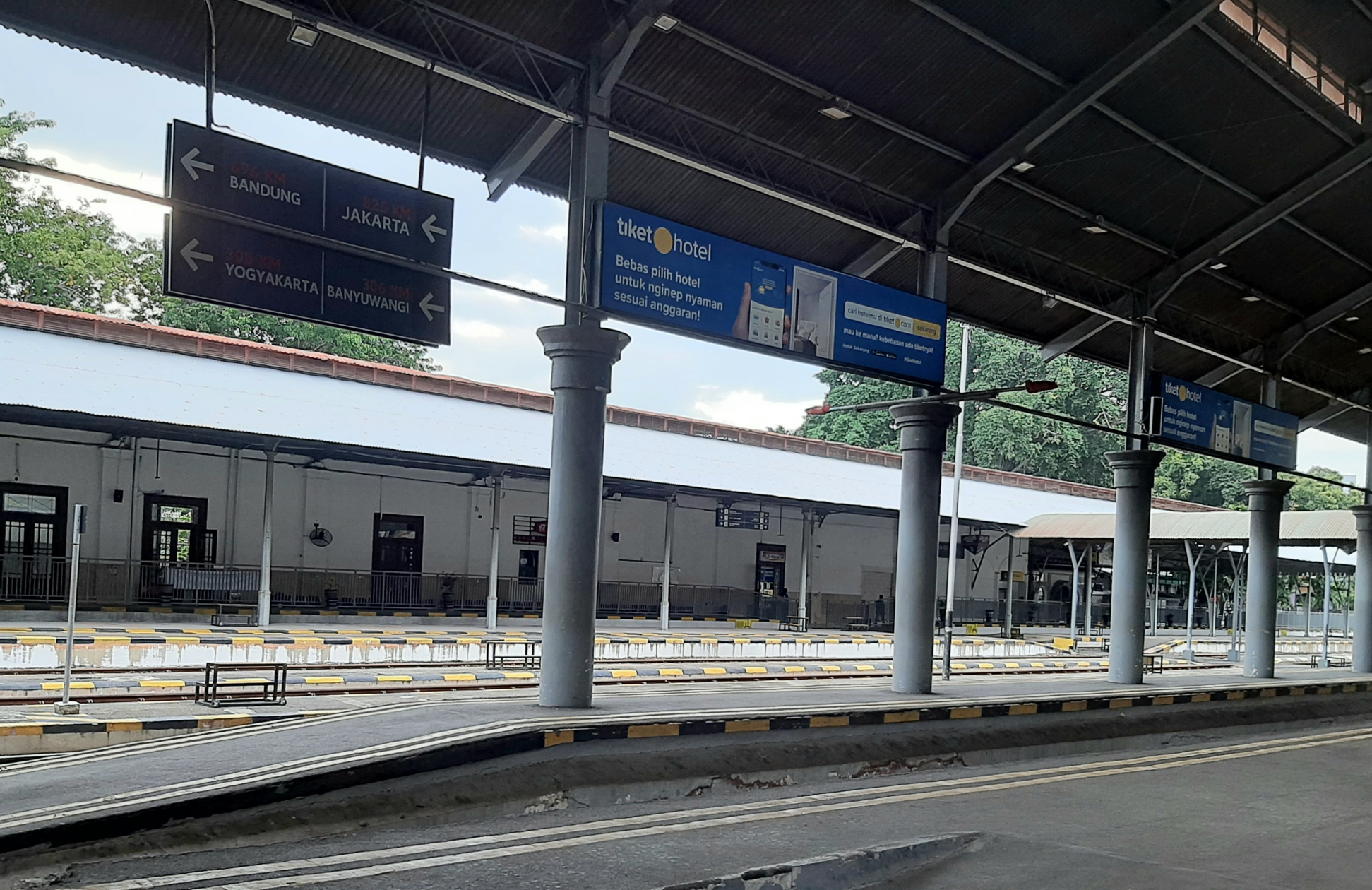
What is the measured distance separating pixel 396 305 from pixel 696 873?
5.33 m

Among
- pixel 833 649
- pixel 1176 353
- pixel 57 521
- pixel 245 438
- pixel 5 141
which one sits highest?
pixel 5 141

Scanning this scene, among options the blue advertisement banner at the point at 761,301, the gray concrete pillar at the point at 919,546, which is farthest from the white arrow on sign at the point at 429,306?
the gray concrete pillar at the point at 919,546

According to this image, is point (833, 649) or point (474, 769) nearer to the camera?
point (474, 769)

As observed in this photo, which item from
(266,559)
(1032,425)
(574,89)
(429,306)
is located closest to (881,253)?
(574,89)

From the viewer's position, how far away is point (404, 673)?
16797 millimetres

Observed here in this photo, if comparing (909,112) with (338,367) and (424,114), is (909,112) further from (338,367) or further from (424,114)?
(338,367)

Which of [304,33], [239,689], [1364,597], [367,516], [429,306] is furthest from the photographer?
[367,516]

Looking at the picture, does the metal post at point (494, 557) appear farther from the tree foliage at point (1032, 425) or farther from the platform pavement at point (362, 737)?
the tree foliage at point (1032, 425)

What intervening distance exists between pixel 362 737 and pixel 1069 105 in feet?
33.0

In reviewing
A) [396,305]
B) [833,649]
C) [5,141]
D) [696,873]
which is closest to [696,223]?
[396,305]

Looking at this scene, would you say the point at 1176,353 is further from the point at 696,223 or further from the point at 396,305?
the point at 396,305

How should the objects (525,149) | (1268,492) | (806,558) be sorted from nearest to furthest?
(525,149) → (1268,492) → (806,558)

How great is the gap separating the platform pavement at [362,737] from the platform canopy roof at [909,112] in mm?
5565

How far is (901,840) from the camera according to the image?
25.7 ft
